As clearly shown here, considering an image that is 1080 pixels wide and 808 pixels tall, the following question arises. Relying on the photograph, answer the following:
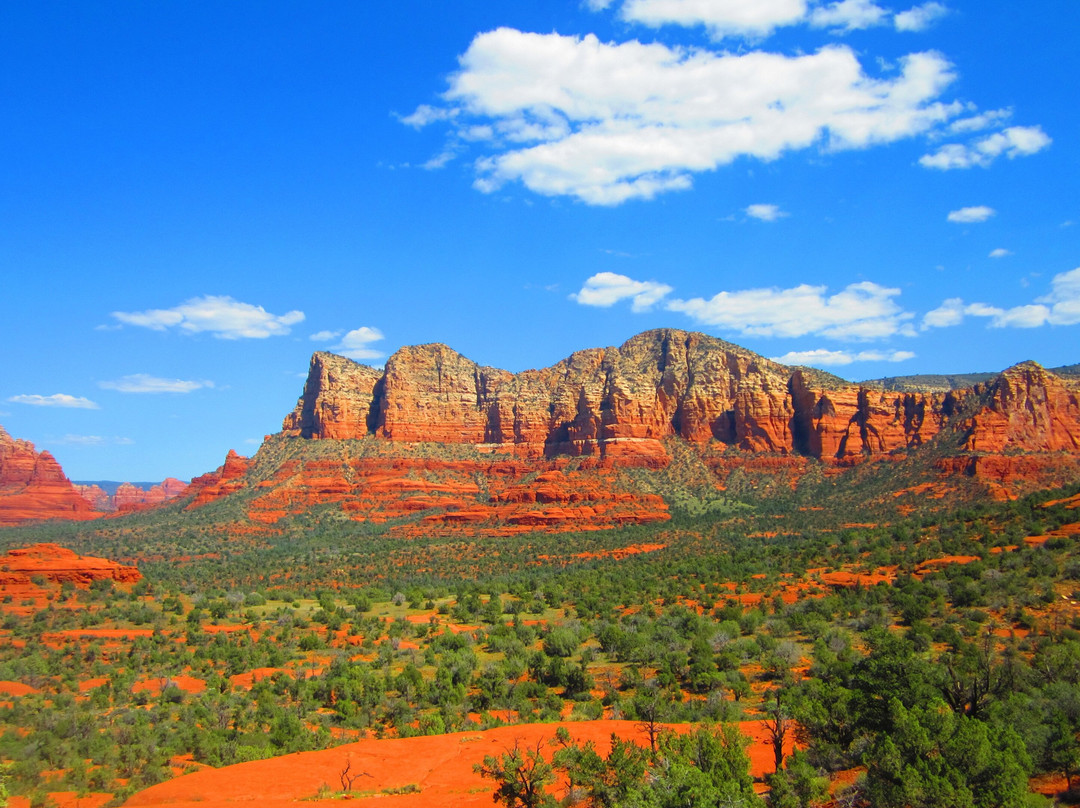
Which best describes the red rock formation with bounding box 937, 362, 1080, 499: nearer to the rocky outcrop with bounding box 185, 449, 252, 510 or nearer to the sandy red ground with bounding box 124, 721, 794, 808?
the sandy red ground with bounding box 124, 721, 794, 808

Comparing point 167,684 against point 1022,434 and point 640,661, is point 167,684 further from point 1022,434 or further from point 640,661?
point 1022,434

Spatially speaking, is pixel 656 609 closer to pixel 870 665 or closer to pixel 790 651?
pixel 790 651

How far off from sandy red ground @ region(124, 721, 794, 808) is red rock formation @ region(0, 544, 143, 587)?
41.7 m

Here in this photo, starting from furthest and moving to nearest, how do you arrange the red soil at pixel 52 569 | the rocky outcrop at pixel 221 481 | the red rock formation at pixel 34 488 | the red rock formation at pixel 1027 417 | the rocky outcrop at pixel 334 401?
the red rock formation at pixel 34 488, the rocky outcrop at pixel 334 401, the rocky outcrop at pixel 221 481, the red rock formation at pixel 1027 417, the red soil at pixel 52 569

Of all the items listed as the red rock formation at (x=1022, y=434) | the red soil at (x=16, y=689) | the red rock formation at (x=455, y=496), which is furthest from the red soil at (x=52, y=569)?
the red rock formation at (x=1022, y=434)

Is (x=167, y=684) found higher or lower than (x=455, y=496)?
lower

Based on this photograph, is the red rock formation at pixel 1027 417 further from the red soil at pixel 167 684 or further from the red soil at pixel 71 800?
the red soil at pixel 71 800

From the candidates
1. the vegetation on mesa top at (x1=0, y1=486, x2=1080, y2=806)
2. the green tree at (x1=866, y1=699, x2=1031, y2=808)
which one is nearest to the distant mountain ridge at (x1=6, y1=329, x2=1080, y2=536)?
the vegetation on mesa top at (x1=0, y1=486, x2=1080, y2=806)

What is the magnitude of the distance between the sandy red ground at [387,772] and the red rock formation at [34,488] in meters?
145

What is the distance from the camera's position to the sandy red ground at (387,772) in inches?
639

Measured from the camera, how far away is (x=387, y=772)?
59.8 ft

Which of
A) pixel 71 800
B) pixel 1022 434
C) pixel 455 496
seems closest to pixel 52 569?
pixel 71 800

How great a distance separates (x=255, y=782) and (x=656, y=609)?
30.4 meters

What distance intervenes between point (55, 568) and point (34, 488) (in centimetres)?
11418
